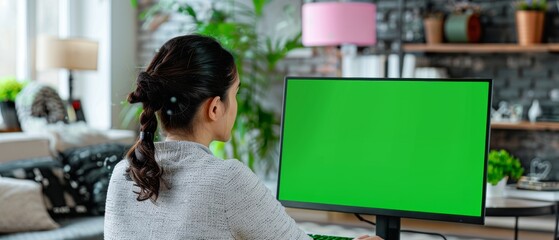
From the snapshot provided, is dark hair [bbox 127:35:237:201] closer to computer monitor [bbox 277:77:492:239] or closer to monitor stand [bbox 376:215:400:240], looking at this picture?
computer monitor [bbox 277:77:492:239]

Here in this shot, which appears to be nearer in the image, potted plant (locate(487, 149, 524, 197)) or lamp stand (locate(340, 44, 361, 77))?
potted plant (locate(487, 149, 524, 197))

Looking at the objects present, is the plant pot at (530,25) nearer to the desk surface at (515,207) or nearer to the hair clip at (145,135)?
the desk surface at (515,207)

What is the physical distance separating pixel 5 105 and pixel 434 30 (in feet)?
9.08

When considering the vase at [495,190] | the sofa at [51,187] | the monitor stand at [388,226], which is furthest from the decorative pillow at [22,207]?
the monitor stand at [388,226]

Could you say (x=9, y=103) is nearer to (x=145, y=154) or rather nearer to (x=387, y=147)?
(x=387, y=147)

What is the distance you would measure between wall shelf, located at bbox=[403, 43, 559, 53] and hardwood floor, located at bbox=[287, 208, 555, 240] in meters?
1.06

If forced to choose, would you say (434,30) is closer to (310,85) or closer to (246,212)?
(310,85)

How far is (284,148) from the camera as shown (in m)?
2.08

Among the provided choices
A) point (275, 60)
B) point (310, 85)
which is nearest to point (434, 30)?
point (275, 60)

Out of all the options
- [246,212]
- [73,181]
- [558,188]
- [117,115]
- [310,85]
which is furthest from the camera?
[117,115]

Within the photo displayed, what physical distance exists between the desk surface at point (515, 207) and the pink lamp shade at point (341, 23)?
2.18 m

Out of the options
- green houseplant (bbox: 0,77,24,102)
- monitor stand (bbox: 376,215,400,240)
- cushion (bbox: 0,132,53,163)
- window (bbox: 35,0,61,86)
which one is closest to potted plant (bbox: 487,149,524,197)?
monitor stand (bbox: 376,215,400,240)

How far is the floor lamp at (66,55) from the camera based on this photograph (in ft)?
18.3

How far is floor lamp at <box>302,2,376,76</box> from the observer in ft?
16.9
